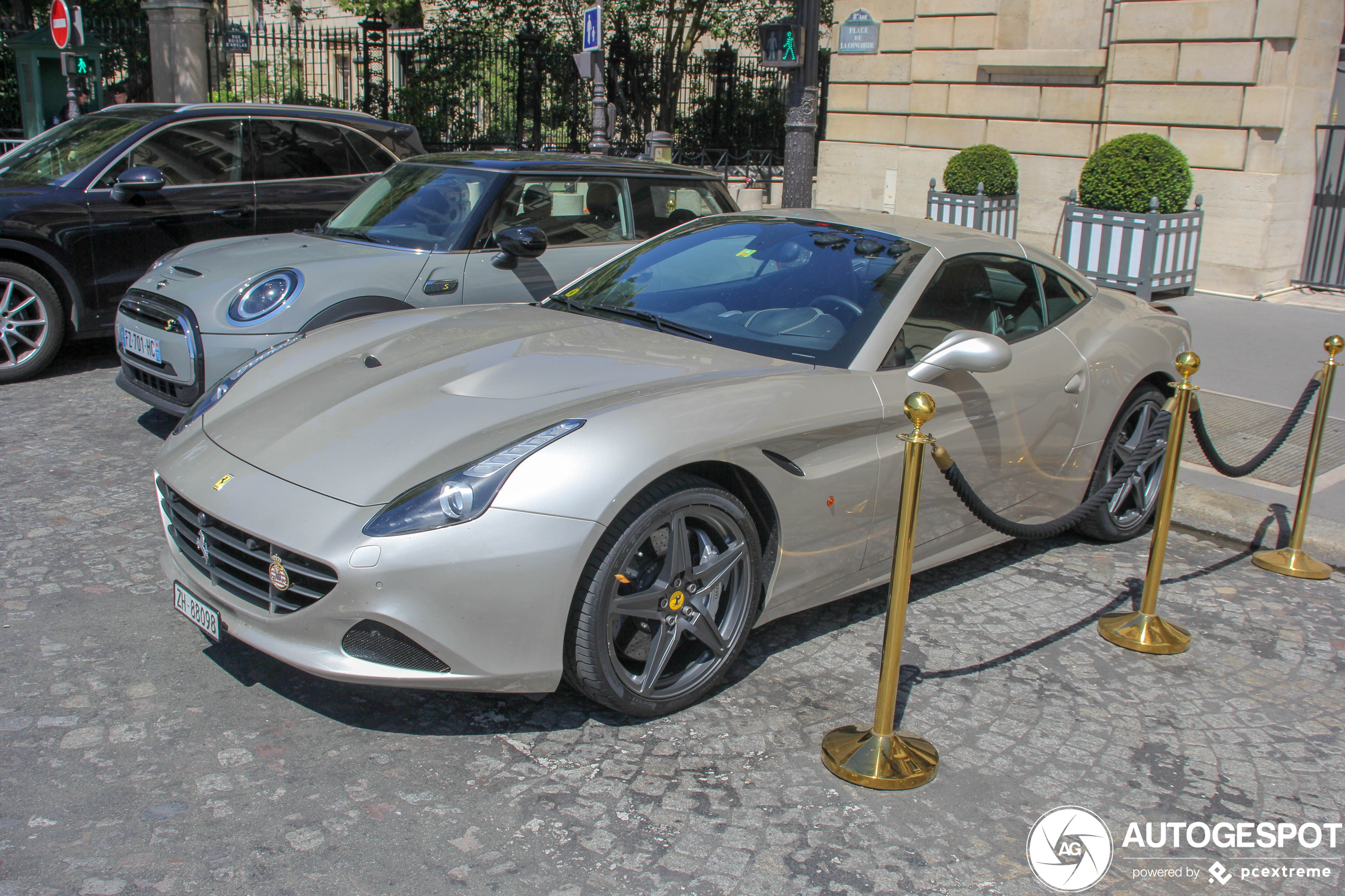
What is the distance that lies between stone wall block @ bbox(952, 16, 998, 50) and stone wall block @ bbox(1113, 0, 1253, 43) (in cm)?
200

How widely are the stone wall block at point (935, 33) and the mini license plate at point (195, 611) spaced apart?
14.2 m

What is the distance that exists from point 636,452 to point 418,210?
4.06m

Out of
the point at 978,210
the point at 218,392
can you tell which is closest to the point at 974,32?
the point at 978,210

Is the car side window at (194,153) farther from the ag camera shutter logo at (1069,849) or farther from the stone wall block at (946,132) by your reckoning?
the stone wall block at (946,132)

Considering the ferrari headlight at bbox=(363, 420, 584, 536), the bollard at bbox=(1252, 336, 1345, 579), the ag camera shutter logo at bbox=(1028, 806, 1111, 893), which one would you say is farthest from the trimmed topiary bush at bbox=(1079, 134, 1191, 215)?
the ferrari headlight at bbox=(363, 420, 584, 536)

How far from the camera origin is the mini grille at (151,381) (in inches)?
226

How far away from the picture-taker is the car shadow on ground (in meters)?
3.34

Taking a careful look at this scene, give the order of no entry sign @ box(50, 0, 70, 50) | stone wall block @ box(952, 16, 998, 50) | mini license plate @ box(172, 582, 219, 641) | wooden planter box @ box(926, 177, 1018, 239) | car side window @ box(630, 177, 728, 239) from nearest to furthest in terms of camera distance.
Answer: mini license plate @ box(172, 582, 219, 641)
car side window @ box(630, 177, 728, 239)
no entry sign @ box(50, 0, 70, 50)
wooden planter box @ box(926, 177, 1018, 239)
stone wall block @ box(952, 16, 998, 50)

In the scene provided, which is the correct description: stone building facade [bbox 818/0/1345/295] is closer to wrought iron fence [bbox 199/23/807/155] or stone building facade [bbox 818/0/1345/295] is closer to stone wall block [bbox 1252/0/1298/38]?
stone wall block [bbox 1252/0/1298/38]

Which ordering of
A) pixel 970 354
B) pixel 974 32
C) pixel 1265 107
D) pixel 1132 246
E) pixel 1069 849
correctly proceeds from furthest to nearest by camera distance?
1. pixel 974 32
2. pixel 1265 107
3. pixel 1132 246
4. pixel 970 354
5. pixel 1069 849

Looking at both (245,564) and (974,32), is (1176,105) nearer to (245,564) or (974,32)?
(974,32)

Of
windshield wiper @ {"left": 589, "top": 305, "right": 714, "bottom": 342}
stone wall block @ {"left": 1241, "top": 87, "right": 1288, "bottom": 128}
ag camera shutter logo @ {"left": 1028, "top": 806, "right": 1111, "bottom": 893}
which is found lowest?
ag camera shutter logo @ {"left": 1028, "top": 806, "right": 1111, "bottom": 893}

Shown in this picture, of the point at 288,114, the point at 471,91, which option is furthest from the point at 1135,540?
the point at 471,91

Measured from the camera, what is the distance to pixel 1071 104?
45.2ft
